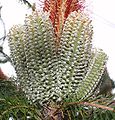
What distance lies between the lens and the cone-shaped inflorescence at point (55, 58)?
0.60 m

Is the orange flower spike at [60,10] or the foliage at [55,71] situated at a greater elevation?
the orange flower spike at [60,10]

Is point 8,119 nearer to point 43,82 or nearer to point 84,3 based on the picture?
point 43,82

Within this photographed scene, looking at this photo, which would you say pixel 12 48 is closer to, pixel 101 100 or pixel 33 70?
pixel 33 70

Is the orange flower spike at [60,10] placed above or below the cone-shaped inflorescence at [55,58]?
above

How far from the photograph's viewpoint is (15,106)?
1.92ft

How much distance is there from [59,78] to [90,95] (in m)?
0.06

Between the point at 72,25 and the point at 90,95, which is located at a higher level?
the point at 72,25

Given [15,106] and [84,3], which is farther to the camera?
[84,3]

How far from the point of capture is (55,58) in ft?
1.97

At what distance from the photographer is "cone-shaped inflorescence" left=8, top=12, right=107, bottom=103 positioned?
596 millimetres

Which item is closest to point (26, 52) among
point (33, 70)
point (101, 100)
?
point (33, 70)

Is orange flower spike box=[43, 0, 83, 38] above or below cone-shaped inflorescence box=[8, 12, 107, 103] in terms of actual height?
above

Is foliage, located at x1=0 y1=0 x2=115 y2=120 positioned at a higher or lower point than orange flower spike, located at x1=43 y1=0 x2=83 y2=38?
lower

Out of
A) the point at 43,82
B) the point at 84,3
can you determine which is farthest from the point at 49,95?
the point at 84,3
